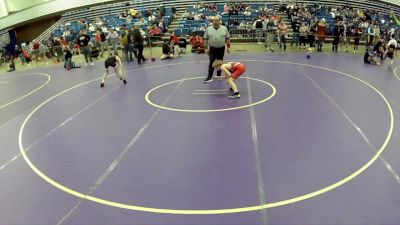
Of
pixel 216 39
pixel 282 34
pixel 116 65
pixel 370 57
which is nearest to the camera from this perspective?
pixel 216 39

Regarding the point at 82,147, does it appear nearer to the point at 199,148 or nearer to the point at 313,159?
the point at 199,148

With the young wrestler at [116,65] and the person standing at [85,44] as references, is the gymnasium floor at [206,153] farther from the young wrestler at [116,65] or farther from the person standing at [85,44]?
the person standing at [85,44]

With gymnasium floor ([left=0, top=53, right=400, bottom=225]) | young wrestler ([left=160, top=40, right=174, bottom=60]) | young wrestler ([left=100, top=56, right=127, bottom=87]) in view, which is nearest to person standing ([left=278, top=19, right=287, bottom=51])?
young wrestler ([left=160, top=40, right=174, bottom=60])

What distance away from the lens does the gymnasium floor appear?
16.6 feet

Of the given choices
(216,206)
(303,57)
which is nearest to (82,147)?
(216,206)

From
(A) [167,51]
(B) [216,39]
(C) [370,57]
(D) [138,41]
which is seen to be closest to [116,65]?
(B) [216,39]

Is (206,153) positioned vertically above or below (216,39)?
below

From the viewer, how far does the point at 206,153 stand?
6.71 metres

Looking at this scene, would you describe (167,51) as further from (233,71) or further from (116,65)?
(233,71)

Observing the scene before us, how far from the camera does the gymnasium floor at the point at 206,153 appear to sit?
507 centimetres

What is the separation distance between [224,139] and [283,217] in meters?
2.69

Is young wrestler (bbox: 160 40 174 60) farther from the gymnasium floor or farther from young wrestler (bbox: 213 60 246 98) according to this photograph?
young wrestler (bbox: 213 60 246 98)

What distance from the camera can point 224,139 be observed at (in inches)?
286

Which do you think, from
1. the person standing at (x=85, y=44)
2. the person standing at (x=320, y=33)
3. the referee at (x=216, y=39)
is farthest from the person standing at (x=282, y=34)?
the person standing at (x=85, y=44)
